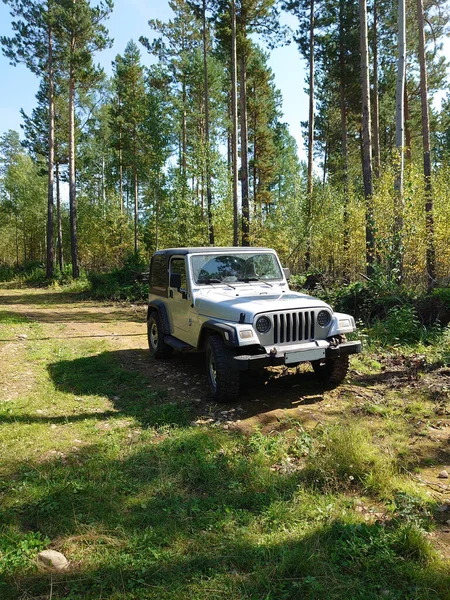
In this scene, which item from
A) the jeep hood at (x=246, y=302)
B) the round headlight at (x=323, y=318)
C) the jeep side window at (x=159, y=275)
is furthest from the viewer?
the jeep side window at (x=159, y=275)

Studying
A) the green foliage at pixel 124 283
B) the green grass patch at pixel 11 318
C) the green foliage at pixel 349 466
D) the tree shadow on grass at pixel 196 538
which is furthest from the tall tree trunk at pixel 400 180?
the green foliage at pixel 124 283

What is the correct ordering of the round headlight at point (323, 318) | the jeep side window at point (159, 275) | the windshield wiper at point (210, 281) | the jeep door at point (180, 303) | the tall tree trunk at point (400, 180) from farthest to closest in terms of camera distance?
the tall tree trunk at point (400, 180) → the jeep side window at point (159, 275) → the jeep door at point (180, 303) → the windshield wiper at point (210, 281) → the round headlight at point (323, 318)

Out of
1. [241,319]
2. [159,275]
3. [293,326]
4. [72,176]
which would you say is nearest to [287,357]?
[293,326]

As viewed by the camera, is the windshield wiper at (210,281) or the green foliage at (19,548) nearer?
the green foliage at (19,548)

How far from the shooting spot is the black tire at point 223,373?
5.12 metres

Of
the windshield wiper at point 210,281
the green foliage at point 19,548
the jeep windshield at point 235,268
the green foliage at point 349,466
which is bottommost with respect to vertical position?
the green foliage at point 19,548

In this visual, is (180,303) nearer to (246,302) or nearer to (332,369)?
(246,302)

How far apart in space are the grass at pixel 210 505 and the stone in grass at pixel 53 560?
0.05 meters

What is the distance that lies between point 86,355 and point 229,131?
24919mm

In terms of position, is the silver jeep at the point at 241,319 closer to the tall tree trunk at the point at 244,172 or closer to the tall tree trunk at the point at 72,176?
the tall tree trunk at the point at 244,172


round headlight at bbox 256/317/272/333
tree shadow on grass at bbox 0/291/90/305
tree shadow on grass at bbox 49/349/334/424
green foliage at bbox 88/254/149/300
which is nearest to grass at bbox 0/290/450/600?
tree shadow on grass at bbox 49/349/334/424

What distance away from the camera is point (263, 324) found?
5098 millimetres

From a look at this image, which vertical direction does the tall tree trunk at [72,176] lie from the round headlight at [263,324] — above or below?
above

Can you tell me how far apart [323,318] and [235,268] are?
6.01 feet
